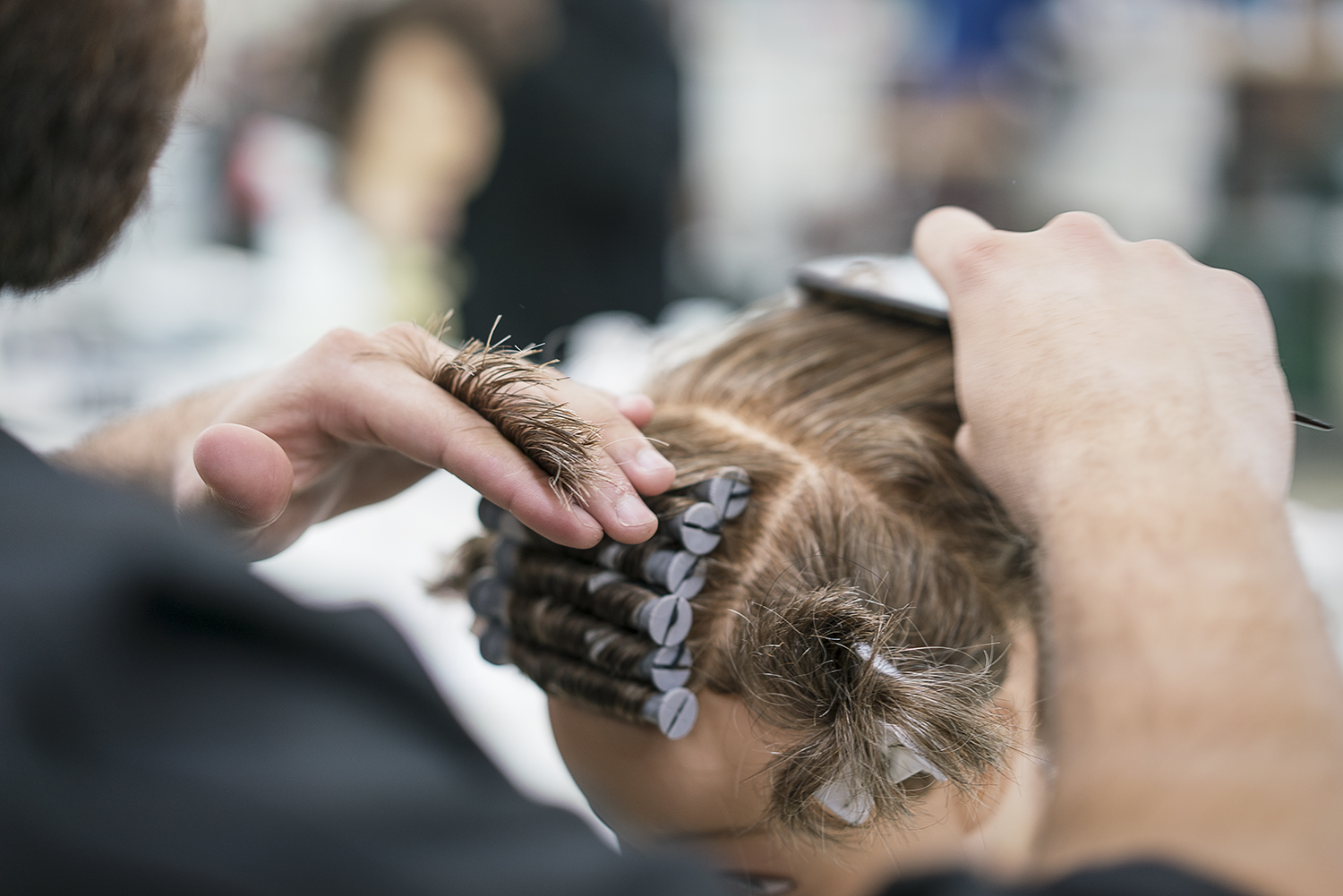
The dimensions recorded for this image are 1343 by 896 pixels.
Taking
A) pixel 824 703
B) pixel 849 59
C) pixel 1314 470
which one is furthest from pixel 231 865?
pixel 849 59

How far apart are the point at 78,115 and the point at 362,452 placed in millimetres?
257

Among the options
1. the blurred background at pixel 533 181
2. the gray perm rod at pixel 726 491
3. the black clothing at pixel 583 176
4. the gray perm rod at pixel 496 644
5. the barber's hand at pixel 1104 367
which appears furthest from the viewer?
the black clothing at pixel 583 176

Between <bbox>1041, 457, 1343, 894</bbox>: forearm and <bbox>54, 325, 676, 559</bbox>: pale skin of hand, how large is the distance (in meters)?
0.22

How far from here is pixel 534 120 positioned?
5.63 feet

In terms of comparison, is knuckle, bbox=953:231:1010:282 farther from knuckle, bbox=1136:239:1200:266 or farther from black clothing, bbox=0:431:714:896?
black clothing, bbox=0:431:714:896

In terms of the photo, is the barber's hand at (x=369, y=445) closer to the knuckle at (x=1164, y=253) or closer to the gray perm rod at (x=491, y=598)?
the gray perm rod at (x=491, y=598)

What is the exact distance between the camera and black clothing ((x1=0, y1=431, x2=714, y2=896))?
0.33 meters

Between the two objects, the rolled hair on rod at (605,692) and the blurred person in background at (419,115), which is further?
the blurred person in background at (419,115)

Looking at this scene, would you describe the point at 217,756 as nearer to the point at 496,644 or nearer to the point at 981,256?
the point at 496,644

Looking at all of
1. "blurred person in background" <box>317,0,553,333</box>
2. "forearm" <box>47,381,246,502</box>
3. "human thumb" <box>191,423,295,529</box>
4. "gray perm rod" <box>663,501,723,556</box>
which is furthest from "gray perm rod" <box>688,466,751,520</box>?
"blurred person in background" <box>317,0,553,333</box>

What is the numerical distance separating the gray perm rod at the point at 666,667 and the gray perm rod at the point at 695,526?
0.06 meters

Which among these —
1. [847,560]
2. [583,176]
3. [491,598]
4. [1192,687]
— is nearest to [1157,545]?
[1192,687]

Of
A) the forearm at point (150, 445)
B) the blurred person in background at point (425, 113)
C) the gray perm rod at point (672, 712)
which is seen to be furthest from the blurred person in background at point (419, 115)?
the gray perm rod at point (672, 712)

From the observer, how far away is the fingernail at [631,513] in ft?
1.57
